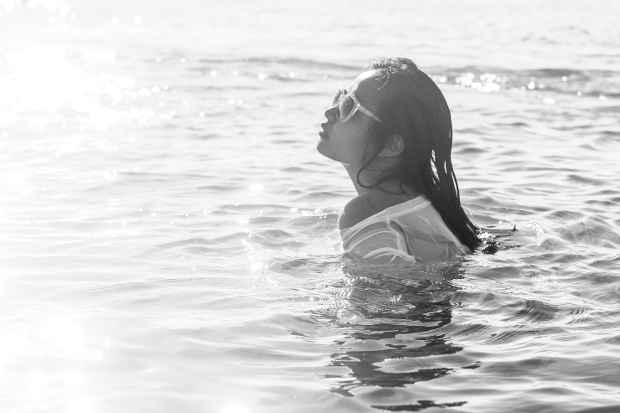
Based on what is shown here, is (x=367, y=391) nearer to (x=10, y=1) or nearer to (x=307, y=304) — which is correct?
(x=307, y=304)

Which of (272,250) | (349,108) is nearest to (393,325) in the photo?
(349,108)

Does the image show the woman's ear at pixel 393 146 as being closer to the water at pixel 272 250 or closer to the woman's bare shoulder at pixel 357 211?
the woman's bare shoulder at pixel 357 211

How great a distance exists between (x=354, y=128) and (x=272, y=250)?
1.37 m

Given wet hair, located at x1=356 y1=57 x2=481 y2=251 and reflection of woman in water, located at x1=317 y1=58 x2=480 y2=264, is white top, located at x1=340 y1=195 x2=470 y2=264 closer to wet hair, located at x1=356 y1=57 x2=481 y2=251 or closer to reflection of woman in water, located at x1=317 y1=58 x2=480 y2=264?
reflection of woman in water, located at x1=317 y1=58 x2=480 y2=264

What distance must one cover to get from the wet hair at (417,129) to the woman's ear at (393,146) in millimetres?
20

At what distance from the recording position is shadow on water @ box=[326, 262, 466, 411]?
15.2 ft

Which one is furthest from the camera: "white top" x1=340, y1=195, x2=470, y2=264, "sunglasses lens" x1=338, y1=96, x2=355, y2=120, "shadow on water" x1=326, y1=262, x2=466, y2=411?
"sunglasses lens" x1=338, y1=96, x2=355, y2=120

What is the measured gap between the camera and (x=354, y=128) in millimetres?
5945

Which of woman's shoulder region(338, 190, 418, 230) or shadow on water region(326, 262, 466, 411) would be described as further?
woman's shoulder region(338, 190, 418, 230)

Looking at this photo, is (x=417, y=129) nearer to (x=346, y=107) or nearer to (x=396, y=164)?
(x=396, y=164)

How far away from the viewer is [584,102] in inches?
521

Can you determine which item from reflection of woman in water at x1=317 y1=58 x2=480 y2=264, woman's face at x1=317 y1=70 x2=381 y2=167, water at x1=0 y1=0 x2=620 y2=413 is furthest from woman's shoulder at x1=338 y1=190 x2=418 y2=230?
water at x1=0 y1=0 x2=620 y2=413

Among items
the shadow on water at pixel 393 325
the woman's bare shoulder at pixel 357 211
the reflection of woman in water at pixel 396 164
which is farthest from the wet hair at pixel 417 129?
the shadow on water at pixel 393 325

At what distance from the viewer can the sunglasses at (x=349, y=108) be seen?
5.90 metres
